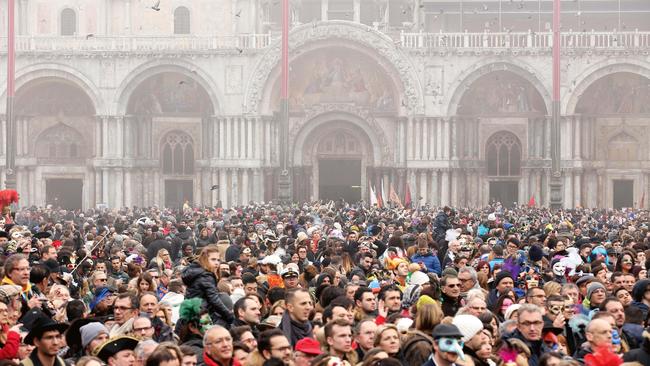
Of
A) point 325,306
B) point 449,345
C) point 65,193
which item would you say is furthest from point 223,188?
point 449,345

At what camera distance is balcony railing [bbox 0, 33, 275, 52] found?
56.6m

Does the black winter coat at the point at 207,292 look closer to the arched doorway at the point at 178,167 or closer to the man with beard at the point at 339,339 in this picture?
the man with beard at the point at 339,339

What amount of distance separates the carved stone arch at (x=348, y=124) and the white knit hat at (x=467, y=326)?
44.5 metres

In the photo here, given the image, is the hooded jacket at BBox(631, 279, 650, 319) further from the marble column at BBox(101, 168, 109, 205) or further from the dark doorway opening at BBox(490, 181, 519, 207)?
the marble column at BBox(101, 168, 109, 205)

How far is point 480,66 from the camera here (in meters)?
54.9

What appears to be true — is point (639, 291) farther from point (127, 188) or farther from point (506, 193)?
point (127, 188)

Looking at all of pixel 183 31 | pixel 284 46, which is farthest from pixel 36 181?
pixel 284 46

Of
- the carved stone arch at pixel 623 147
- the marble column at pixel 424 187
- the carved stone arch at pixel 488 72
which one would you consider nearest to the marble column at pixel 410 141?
the marble column at pixel 424 187

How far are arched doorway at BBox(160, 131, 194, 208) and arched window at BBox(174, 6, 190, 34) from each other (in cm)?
500

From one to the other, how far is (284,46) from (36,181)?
644 inches

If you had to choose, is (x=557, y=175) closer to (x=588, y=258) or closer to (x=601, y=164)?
(x=601, y=164)

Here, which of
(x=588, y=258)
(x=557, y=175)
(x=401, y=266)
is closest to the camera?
(x=401, y=266)

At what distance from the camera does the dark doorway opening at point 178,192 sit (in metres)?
59.7

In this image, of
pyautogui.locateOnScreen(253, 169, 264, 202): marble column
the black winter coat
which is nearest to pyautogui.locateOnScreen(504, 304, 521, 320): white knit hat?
the black winter coat
